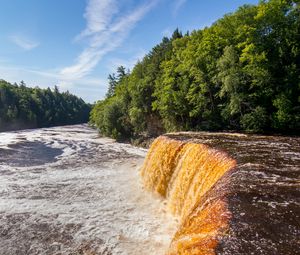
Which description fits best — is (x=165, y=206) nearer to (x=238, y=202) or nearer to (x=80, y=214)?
(x=80, y=214)

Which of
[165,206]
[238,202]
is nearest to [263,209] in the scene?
[238,202]

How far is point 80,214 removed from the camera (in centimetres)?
1134

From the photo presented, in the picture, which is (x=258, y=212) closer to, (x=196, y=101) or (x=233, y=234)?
(x=233, y=234)

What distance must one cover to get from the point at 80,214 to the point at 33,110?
94.6 m

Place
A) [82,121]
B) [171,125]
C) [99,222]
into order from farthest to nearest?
1. [82,121]
2. [171,125]
3. [99,222]

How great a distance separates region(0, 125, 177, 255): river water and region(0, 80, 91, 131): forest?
210 feet

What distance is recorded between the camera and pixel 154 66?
46281mm

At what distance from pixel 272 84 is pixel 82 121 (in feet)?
383

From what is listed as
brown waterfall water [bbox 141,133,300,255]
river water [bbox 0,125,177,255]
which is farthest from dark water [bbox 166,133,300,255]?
river water [bbox 0,125,177,255]

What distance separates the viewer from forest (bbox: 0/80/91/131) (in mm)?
80688

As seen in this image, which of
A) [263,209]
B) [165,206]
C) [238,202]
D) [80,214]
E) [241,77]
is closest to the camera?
[263,209]

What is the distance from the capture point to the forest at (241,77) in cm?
2356

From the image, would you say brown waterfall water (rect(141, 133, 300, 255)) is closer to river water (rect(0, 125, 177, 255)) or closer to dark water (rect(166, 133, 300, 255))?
dark water (rect(166, 133, 300, 255))

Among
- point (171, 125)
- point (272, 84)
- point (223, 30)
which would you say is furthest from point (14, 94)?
point (272, 84)
